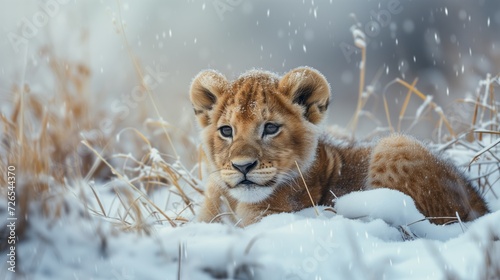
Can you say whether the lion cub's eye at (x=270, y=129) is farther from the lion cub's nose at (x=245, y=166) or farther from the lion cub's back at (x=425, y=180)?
the lion cub's back at (x=425, y=180)

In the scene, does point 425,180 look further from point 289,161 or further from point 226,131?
point 226,131

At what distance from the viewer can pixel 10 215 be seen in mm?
2861

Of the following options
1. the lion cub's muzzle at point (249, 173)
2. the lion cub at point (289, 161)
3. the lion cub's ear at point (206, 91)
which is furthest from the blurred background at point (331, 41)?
the lion cub's muzzle at point (249, 173)

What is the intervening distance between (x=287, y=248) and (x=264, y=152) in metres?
1.16

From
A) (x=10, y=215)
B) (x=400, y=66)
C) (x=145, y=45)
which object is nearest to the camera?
(x=10, y=215)

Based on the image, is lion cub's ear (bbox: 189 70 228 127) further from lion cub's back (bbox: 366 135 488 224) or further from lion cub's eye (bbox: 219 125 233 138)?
lion cub's back (bbox: 366 135 488 224)

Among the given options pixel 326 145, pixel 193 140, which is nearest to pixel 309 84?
pixel 326 145

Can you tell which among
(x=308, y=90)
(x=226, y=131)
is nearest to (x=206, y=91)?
(x=226, y=131)

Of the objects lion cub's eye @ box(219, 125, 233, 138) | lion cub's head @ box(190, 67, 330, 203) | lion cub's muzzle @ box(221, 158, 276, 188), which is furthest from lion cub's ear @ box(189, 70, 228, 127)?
lion cub's muzzle @ box(221, 158, 276, 188)

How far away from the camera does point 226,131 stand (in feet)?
14.2

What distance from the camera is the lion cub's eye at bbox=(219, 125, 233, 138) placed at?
14.1ft

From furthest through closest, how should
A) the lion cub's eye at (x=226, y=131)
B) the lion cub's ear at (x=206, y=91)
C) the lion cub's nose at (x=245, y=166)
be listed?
the lion cub's ear at (x=206, y=91)
the lion cub's eye at (x=226, y=131)
the lion cub's nose at (x=245, y=166)

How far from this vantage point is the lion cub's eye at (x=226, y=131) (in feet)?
14.1

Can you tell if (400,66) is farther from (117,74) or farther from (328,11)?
(117,74)
